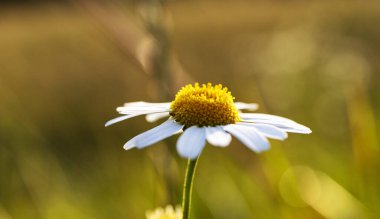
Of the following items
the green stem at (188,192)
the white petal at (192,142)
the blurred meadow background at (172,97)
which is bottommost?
the green stem at (188,192)

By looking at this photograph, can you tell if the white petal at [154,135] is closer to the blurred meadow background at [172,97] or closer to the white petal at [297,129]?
the white petal at [297,129]

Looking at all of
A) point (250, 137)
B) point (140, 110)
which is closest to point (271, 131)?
point (250, 137)

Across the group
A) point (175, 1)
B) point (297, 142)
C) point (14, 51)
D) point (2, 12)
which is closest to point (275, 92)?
point (297, 142)

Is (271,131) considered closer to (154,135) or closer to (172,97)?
(154,135)

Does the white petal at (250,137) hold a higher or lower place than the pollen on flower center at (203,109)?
lower

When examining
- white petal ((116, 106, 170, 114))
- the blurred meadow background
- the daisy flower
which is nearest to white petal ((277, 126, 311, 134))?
the daisy flower

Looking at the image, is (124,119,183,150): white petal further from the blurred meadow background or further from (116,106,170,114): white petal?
the blurred meadow background

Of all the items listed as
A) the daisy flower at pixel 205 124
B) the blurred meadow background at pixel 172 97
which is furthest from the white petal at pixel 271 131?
the blurred meadow background at pixel 172 97
